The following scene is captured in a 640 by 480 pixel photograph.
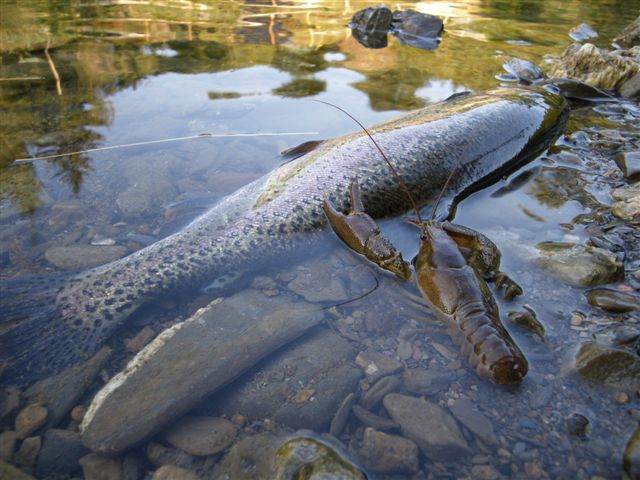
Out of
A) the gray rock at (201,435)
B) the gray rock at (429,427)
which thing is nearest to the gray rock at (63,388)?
the gray rock at (201,435)

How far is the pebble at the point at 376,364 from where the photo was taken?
2967mm

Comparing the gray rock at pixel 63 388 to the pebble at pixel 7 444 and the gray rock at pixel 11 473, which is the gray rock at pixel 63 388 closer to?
the pebble at pixel 7 444

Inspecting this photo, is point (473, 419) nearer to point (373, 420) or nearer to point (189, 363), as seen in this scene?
point (373, 420)

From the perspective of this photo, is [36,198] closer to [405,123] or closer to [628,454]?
[405,123]

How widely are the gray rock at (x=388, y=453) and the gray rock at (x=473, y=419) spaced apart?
36 centimetres

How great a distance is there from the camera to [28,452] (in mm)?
2400

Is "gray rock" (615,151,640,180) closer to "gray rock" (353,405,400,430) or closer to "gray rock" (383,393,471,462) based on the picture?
"gray rock" (383,393,471,462)

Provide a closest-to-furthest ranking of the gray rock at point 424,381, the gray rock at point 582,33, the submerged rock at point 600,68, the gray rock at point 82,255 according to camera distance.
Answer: the gray rock at point 424,381 → the gray rock at point 82,255 → the submerged rock at point 600,68 → the gray rock at point 582,33

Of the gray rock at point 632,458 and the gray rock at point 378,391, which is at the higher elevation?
the gray rock at point 632,458

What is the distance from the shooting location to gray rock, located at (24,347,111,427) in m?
2.63

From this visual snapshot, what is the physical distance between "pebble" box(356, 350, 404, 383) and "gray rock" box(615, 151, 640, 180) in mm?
3562

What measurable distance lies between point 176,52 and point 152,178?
5208 mm

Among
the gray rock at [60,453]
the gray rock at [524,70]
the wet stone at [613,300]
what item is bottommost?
the gray rock at [60,453]

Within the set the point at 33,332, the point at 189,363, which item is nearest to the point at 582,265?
the point at 189,363
